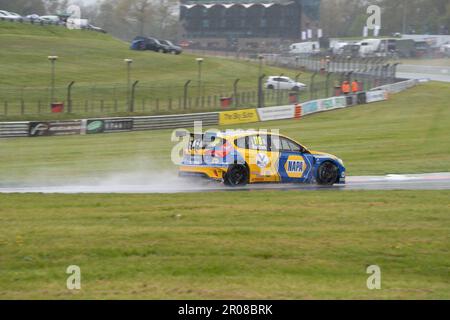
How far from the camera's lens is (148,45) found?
76.1 meters

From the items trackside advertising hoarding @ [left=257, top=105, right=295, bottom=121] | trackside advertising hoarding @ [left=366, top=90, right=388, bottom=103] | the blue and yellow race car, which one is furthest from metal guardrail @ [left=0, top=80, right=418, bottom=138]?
the blue and yellow race car

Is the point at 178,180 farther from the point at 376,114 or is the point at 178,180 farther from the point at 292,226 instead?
the point at 376,114

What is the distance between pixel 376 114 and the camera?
4256cm

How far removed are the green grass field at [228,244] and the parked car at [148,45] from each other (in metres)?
59.0

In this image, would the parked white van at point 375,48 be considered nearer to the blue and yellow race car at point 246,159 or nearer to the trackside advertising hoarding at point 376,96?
the trackside advertising hoarding at point 376,96

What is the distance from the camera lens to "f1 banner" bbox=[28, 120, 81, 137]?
34969mm

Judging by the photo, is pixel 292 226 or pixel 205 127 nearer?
pixel 292 226

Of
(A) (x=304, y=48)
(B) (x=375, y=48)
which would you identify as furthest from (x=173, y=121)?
(A) (x=304, y=48)

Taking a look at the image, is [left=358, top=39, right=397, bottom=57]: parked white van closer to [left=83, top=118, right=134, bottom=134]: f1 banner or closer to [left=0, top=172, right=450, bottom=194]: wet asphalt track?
[left=83, top=118, right=134, bottom=134]: f1 banner

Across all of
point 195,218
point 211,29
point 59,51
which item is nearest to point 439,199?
point 195,218

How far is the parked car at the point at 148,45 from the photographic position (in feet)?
248

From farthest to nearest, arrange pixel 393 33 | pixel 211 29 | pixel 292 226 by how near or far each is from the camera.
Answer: pixel 393 33 → pixel 211 29 → pixel 292 226

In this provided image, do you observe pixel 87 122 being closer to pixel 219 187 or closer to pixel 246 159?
pixel 219 187
